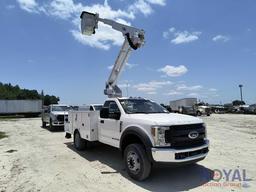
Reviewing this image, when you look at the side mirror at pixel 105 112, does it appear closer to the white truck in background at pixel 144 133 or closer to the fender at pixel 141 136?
the white truck in background at pixel 144 133

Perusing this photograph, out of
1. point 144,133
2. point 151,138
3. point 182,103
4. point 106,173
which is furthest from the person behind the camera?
point 182,103

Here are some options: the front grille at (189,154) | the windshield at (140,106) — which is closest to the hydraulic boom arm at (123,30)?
the windshield at (140,106)

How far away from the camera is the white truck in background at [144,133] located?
6.28 meters

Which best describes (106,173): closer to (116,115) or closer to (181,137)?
(116,115)

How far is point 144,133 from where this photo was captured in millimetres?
6562

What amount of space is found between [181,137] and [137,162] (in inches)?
48.3

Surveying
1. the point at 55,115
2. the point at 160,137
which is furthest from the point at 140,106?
the point at 55,115

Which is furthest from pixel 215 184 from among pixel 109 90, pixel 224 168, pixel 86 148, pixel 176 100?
pixel 176 100

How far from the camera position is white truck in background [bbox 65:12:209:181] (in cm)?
628

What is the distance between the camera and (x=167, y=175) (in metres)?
7.11

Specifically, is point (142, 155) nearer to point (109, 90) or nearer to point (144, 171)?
point (144, 171)

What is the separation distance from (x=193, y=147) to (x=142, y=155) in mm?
1201

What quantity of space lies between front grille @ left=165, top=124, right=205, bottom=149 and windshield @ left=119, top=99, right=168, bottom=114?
5.93ft

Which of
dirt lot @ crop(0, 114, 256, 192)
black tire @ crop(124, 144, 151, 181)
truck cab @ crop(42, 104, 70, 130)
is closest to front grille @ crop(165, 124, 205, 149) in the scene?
black tire @ crop(124, 144, 151, 181)
